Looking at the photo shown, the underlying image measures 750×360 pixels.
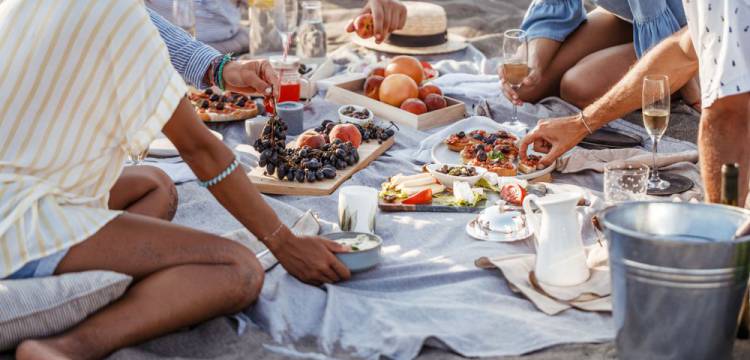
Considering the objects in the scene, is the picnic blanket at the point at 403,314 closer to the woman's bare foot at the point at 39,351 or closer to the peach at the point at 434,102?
the woman's bare foot at the point at 39,351

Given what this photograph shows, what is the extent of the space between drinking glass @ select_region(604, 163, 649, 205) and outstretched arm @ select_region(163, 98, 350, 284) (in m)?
1.05

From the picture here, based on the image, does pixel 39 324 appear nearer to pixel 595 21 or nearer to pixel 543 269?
pixel 543 269

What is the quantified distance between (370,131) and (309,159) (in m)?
0.55

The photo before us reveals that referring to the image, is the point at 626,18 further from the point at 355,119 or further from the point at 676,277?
the point at 676,277

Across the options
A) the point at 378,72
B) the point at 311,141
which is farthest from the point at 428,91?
the point at 311,141

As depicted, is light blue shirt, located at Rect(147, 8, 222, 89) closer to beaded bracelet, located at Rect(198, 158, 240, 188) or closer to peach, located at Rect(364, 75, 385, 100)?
peach, located at Rect(364, 75, 385, 100)

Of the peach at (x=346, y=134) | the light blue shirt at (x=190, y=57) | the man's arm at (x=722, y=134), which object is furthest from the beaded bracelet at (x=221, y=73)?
the man's arm at (x=722, y=134)

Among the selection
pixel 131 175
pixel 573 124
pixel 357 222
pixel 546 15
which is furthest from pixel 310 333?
pixel 546 15

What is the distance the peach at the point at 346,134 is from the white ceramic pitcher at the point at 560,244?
1.50 meters

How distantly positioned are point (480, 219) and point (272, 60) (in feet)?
6.79

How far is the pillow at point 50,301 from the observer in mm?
2311

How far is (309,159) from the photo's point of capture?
3.86m

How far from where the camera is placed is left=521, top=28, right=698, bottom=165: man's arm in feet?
11.8

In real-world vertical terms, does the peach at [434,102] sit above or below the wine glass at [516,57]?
below
